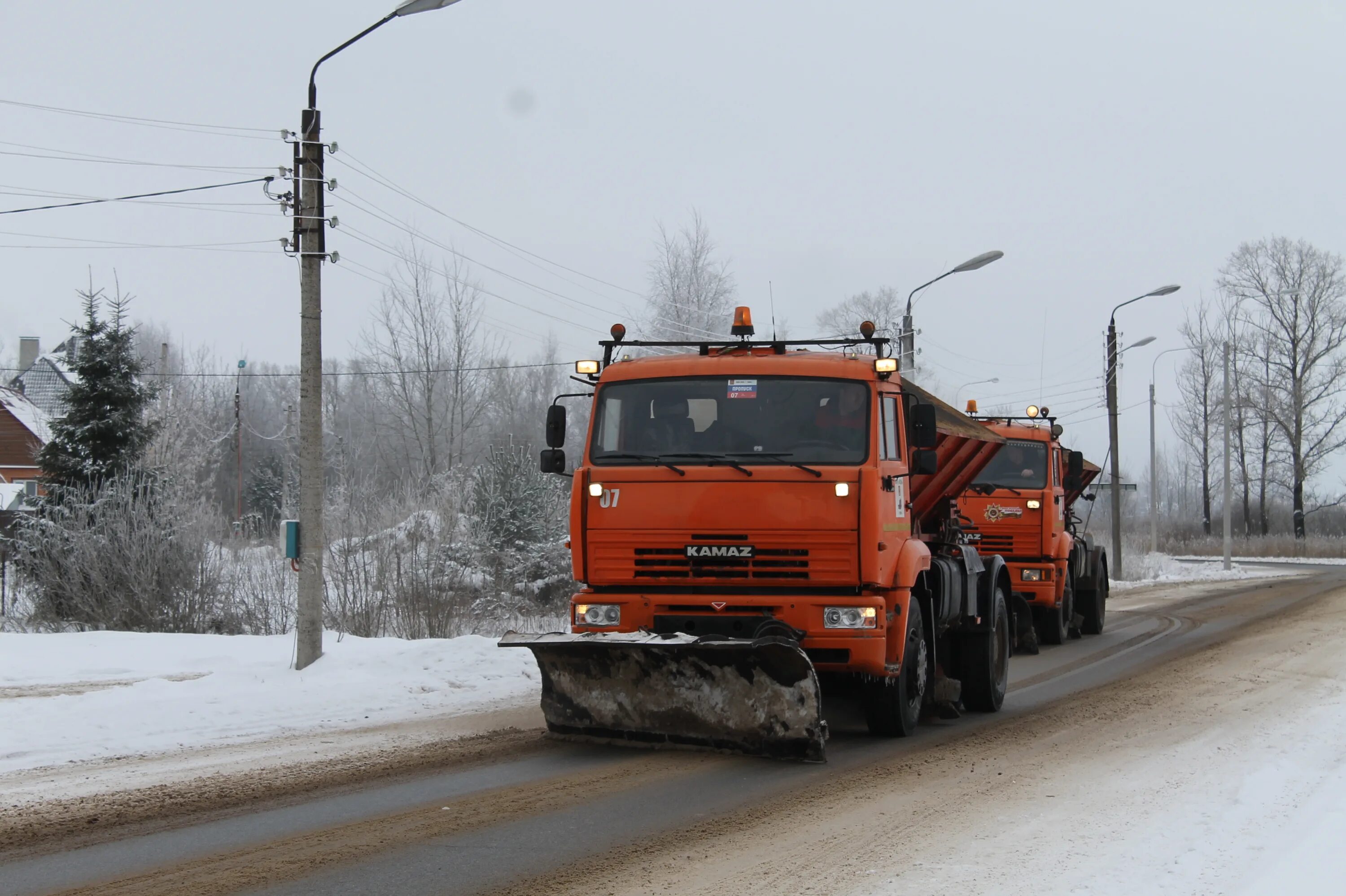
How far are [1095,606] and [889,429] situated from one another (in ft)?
39.9

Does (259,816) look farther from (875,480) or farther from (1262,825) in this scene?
(1262,825)

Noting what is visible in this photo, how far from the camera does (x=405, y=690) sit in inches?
467

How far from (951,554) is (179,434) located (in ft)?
110

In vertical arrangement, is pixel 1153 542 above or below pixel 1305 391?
below

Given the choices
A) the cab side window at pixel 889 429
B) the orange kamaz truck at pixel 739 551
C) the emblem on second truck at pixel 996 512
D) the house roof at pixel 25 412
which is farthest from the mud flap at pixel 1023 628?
the house roof at pixel 25 412

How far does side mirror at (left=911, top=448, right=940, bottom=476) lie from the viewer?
→ 9.64m

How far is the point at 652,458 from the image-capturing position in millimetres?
8797

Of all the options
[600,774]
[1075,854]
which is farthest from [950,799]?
[600,774]

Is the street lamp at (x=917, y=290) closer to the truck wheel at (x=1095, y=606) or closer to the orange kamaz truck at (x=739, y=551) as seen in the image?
the truck wheel at (x=1095, y=606)

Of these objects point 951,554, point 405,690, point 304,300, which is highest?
point 304,300

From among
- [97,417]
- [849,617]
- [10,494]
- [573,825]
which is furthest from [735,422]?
[10,494]

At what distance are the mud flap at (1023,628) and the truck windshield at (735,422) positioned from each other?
478cm

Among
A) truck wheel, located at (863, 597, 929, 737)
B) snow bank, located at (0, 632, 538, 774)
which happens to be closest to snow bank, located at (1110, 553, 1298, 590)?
snow bank, located at (0, 632, 538, 774)

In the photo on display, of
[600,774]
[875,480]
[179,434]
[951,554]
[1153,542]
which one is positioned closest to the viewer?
[600,774]
